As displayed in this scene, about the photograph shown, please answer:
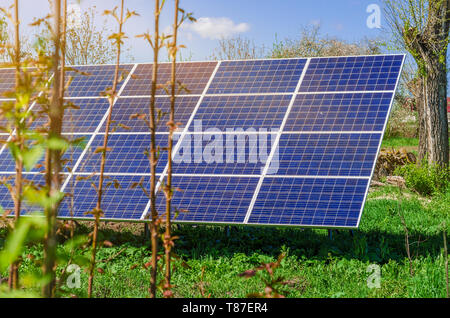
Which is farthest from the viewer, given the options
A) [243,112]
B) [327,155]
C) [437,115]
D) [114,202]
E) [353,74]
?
[437,115]

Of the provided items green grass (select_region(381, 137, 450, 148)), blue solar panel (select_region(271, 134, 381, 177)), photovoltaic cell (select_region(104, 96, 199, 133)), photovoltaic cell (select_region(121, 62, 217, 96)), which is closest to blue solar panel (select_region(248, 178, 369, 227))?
blue solar panel (select_region(271, 134, 381, 177))

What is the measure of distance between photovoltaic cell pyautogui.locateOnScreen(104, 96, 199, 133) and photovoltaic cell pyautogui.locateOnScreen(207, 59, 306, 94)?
17.3 inches

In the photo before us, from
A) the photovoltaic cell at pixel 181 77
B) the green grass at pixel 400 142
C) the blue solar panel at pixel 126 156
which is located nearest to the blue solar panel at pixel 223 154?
the blue solar panel at pixel 126 156

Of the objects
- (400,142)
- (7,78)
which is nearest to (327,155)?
(7,78)

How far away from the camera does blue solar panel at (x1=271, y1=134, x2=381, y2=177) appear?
7145 millimetres

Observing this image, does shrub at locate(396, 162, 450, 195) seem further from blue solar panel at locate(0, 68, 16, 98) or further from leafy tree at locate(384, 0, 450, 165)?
blue solar panel at locate(0, 68, 16, 98)

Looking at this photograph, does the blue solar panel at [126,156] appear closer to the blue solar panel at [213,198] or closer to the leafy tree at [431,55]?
the blue solar panel at [213,198]

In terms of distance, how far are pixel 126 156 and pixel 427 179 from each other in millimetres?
7697

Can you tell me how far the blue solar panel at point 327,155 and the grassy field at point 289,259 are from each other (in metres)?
0.88

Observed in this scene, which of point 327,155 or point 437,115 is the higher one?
point 437,115

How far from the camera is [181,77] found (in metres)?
9.16

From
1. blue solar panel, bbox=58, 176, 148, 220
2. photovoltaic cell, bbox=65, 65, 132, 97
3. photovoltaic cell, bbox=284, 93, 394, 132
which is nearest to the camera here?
blue solar panel, bbox=58, 176, 148, 220

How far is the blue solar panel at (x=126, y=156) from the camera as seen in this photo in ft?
25.7

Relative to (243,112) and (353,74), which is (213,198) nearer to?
(243,112)
